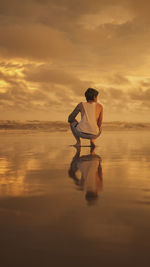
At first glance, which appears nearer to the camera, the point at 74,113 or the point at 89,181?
the point at 89,181

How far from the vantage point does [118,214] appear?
6.78 ft

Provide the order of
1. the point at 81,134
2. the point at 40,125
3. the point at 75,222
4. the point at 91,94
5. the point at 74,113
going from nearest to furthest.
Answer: the point at 75,222 < the point at 91,94 < the point at 74,113 < the point at 81,134 < the point at 40,125

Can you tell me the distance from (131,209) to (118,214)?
169mm

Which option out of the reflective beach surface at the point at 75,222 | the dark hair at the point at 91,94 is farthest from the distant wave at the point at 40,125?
the reflective beach surface at the point at 75,222

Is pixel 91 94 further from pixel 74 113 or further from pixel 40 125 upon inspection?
pixel 40 125

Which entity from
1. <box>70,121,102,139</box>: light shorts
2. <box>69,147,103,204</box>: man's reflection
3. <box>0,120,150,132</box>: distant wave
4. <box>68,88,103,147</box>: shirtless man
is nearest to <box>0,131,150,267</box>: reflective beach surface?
<box>69,147,103,204</box>: man's reflection

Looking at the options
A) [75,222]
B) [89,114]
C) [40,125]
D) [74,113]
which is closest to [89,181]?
[75,222]

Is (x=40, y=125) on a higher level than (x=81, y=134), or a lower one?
higher

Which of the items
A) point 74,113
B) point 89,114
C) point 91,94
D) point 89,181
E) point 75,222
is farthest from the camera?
point 74,113

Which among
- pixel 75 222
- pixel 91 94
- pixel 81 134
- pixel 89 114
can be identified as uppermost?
pixel 91 94

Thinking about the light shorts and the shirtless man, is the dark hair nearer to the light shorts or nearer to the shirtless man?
the shirtless man

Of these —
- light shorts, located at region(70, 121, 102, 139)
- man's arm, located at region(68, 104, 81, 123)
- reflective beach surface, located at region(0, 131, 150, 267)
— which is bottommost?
reflective beach surface, located at region(0, 131, 150, 267)

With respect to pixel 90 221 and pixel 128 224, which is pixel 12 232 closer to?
pixel 90 221

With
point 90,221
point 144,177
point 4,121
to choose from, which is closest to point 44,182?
point 144,177
